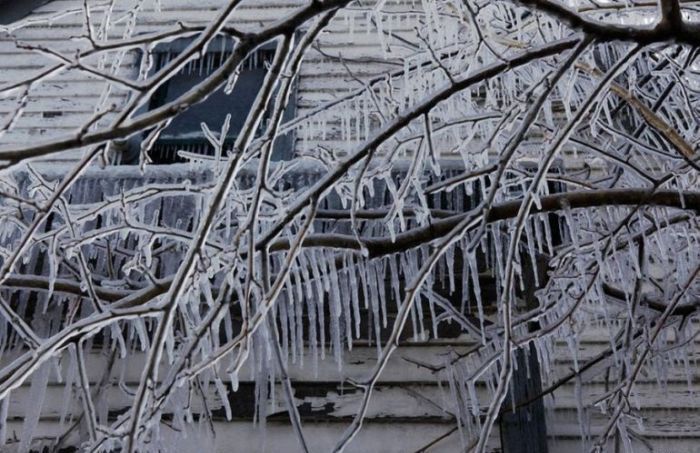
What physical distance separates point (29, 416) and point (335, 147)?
3553 mm

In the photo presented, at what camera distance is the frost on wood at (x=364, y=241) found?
1950 mm

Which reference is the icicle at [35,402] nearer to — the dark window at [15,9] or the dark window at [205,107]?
the dark window at [205,107]

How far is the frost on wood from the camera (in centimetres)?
195

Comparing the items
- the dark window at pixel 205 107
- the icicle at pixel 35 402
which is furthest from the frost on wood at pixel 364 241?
the dark window at pixel 205 107

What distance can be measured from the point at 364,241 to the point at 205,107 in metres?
4.48

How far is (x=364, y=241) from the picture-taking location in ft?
8.64

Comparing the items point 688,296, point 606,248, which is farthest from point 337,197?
point 688,296

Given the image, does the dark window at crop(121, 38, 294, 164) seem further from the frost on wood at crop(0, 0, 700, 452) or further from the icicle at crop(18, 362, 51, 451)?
the icicle at crop(18, 362, 51, 451)

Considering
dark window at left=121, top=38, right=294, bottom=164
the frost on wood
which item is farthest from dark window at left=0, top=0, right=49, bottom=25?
the frost on wood

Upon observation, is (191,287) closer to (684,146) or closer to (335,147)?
(684,146)

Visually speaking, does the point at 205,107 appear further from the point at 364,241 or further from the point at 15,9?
the point at 364,241

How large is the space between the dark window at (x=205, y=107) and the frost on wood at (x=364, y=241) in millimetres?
2022

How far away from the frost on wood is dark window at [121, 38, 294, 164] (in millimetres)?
2022

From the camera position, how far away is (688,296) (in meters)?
3.43
